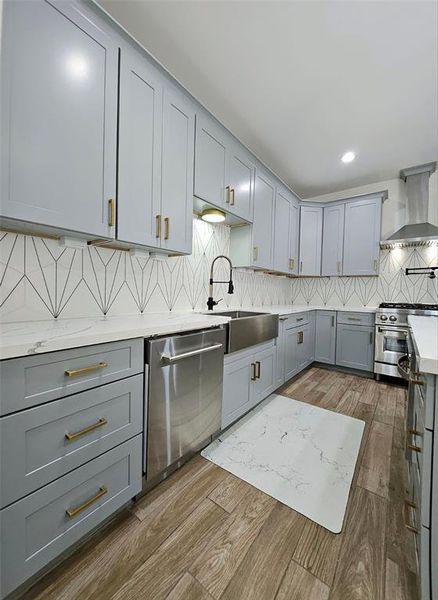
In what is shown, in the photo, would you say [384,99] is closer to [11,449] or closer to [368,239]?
[368,239]

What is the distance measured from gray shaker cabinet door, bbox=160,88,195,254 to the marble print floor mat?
1.50m

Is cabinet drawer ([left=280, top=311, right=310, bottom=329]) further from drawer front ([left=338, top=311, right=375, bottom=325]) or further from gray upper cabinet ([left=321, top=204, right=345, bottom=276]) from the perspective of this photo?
gray upper cabinet ([left=321, top=204, right=345, bottom=276])

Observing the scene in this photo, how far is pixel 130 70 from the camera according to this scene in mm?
1347

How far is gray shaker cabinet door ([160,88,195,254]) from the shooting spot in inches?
62.8

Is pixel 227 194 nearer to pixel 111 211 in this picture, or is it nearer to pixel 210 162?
pixel 210 162

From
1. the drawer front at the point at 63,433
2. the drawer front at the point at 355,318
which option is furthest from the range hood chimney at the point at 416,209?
the drawer front at the point at 63,433

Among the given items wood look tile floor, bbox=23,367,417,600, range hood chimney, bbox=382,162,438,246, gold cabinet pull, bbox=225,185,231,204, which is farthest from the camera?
range hood chimney, bbox=382,162,438,246

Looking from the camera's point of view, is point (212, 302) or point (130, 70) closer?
point (130, 70)

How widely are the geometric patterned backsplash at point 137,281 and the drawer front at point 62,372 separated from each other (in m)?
0.60

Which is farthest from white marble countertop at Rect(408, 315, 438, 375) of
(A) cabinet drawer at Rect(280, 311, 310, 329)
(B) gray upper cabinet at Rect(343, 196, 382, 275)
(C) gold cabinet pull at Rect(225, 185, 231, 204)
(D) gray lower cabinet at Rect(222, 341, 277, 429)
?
(B) gray upper cabinet at Rect(343, 196, 382, 275)

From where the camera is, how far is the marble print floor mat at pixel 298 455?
1300mm

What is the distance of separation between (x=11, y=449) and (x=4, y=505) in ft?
0.56

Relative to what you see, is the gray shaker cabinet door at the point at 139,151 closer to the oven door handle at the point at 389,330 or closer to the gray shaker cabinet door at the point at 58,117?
the gray shaker cabinet door at the point at 58,117

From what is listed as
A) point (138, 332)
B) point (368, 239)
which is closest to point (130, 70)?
point (138, 332)
